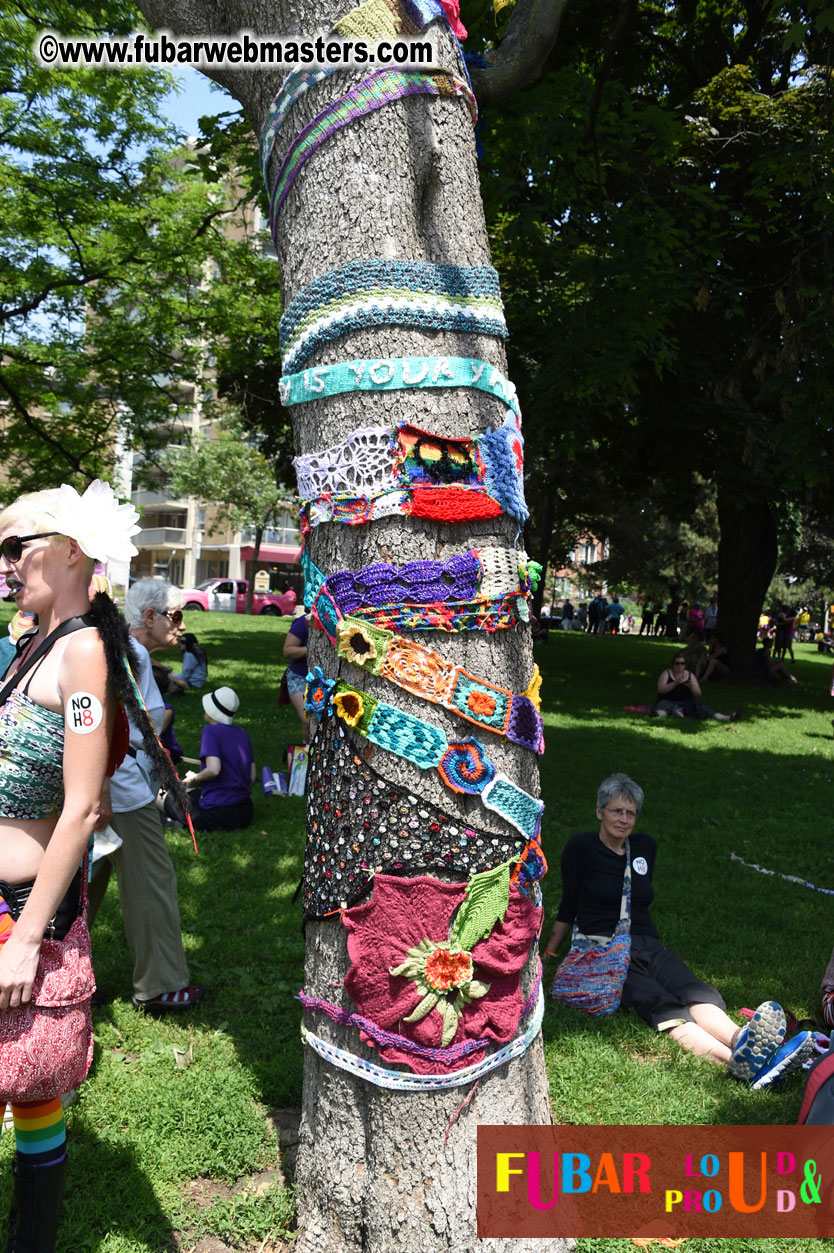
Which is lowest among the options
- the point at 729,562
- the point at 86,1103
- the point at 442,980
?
the point at 86,1103

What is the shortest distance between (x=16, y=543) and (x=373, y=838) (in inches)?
47.6

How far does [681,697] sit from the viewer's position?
47.5 ft

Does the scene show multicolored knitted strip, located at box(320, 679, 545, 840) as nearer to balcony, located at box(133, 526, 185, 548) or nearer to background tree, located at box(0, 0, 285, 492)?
background tree, located at box(0, 0, 285, 492)

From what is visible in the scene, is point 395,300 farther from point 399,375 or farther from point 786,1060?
point 786,1060

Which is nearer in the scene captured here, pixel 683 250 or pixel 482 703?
pixel 482 703

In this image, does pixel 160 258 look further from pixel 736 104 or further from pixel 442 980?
pixel 442 980

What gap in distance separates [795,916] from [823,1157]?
9.41 ft

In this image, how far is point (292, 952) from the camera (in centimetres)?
502

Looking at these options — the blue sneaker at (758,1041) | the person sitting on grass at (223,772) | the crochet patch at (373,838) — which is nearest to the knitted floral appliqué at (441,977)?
the crochet patch at (373,838)

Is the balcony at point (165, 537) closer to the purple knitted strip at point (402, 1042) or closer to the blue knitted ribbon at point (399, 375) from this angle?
the blue knitted ribbon at point (399, 375)

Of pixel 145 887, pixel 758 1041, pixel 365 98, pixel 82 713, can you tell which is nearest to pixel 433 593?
pixel 82 713

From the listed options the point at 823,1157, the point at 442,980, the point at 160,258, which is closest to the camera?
the point at 442,980

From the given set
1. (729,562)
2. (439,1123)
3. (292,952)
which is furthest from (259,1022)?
(729,562)

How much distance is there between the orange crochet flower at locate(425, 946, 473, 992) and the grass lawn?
1.04 m
